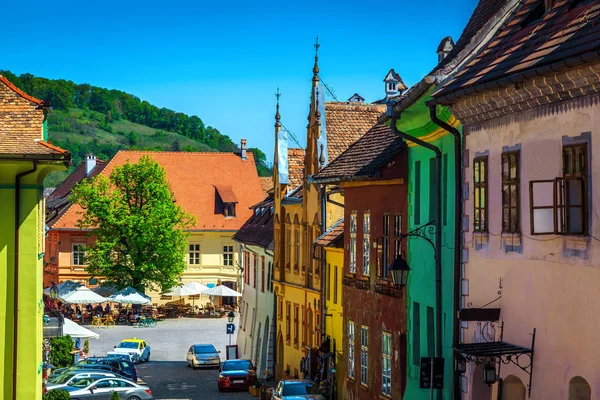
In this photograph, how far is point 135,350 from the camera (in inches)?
2244

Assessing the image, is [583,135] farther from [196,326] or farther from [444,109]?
[196,326]

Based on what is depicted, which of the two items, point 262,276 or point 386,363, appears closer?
point 386,363

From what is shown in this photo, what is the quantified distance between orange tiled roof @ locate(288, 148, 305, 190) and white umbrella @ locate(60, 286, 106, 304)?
2308cm

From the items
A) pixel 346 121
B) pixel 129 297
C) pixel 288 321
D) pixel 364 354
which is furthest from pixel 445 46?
pixel 129 297

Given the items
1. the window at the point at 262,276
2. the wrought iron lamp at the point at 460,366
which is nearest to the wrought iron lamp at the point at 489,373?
the wrought iron lamp at the point at 460,366

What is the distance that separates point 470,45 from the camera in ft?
67.1

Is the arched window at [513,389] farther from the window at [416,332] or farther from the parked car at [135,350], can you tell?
the parked car at [135,350]

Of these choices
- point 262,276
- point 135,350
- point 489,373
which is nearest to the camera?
point 489,373

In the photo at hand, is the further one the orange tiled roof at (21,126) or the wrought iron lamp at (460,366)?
the orange tiled roof at (21,126)

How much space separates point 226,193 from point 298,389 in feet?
193

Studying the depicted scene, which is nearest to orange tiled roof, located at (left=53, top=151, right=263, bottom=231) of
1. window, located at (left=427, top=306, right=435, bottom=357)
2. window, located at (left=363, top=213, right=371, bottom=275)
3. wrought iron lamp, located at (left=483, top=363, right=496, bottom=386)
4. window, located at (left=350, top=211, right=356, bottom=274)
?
window, located at (left=350, top=211, right=356, bottom=274)

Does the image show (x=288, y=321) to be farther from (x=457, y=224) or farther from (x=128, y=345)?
(x=457, y=224)

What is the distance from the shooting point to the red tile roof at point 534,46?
13930 millimetres

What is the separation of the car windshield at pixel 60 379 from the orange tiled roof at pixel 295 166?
1354cm
